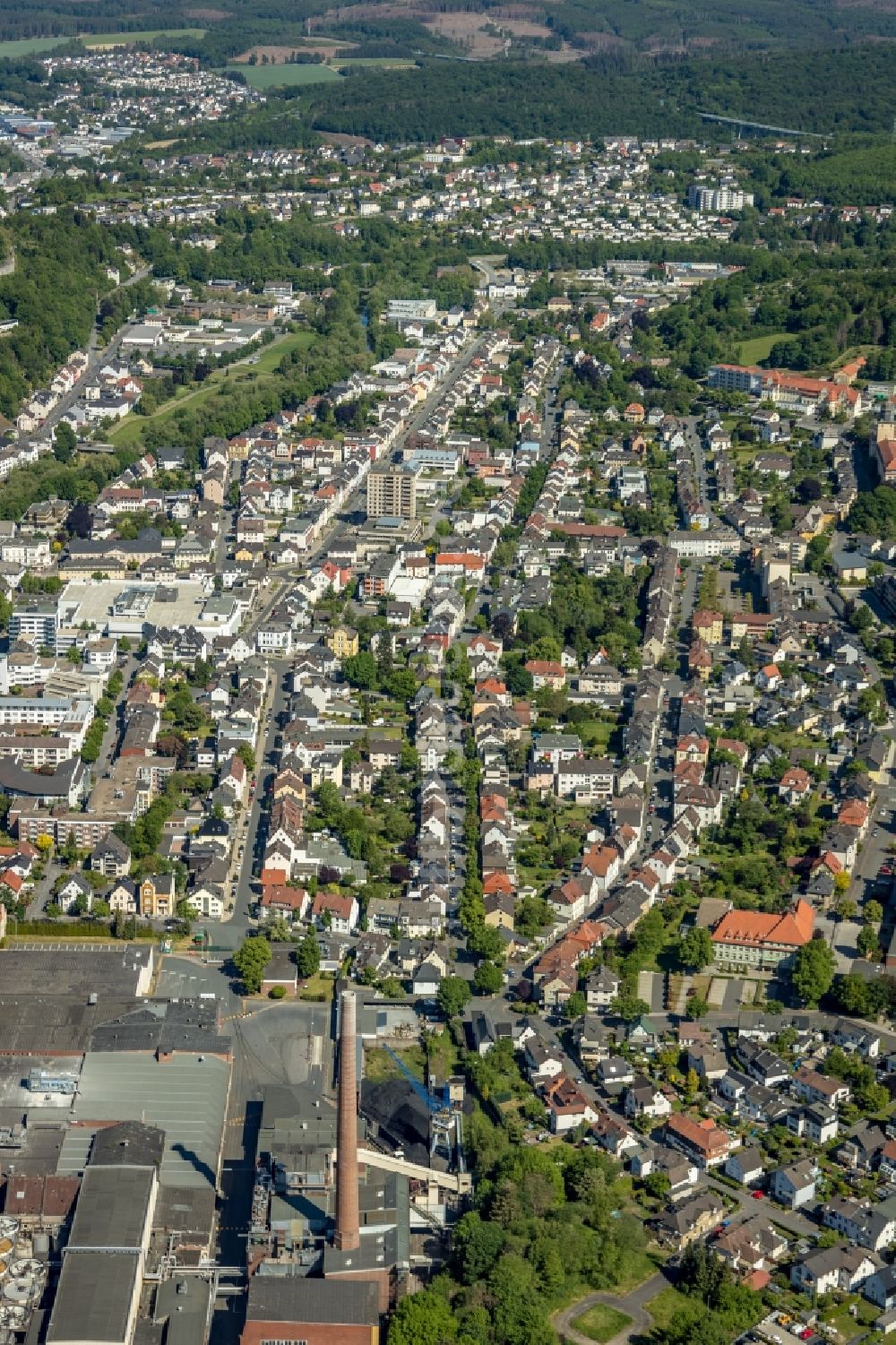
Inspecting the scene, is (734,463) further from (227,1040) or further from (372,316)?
(227,1040)

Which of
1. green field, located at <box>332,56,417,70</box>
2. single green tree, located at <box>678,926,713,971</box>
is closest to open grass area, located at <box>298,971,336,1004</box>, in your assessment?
single green tree, located at <box>678,926,713,971</box>

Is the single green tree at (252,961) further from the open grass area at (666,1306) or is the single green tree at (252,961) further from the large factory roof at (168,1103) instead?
the open grass area at (666,1306)

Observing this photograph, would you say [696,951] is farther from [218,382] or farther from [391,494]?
[218,382]

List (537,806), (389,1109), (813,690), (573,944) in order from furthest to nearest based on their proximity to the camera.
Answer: (813,690) < (537,806) < (573,944) < (389,1109)

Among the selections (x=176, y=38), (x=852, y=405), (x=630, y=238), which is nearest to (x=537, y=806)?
(x=852, y=405)

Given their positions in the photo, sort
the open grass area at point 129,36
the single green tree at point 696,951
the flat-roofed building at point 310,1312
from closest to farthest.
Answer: the flat-roofed building at point 310,1312 < the single green tree at point 696,951 < the open grass area at point 129,36

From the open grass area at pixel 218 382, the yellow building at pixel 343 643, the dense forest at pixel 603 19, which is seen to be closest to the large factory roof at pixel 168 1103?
the yellow building at pixel 343 643
